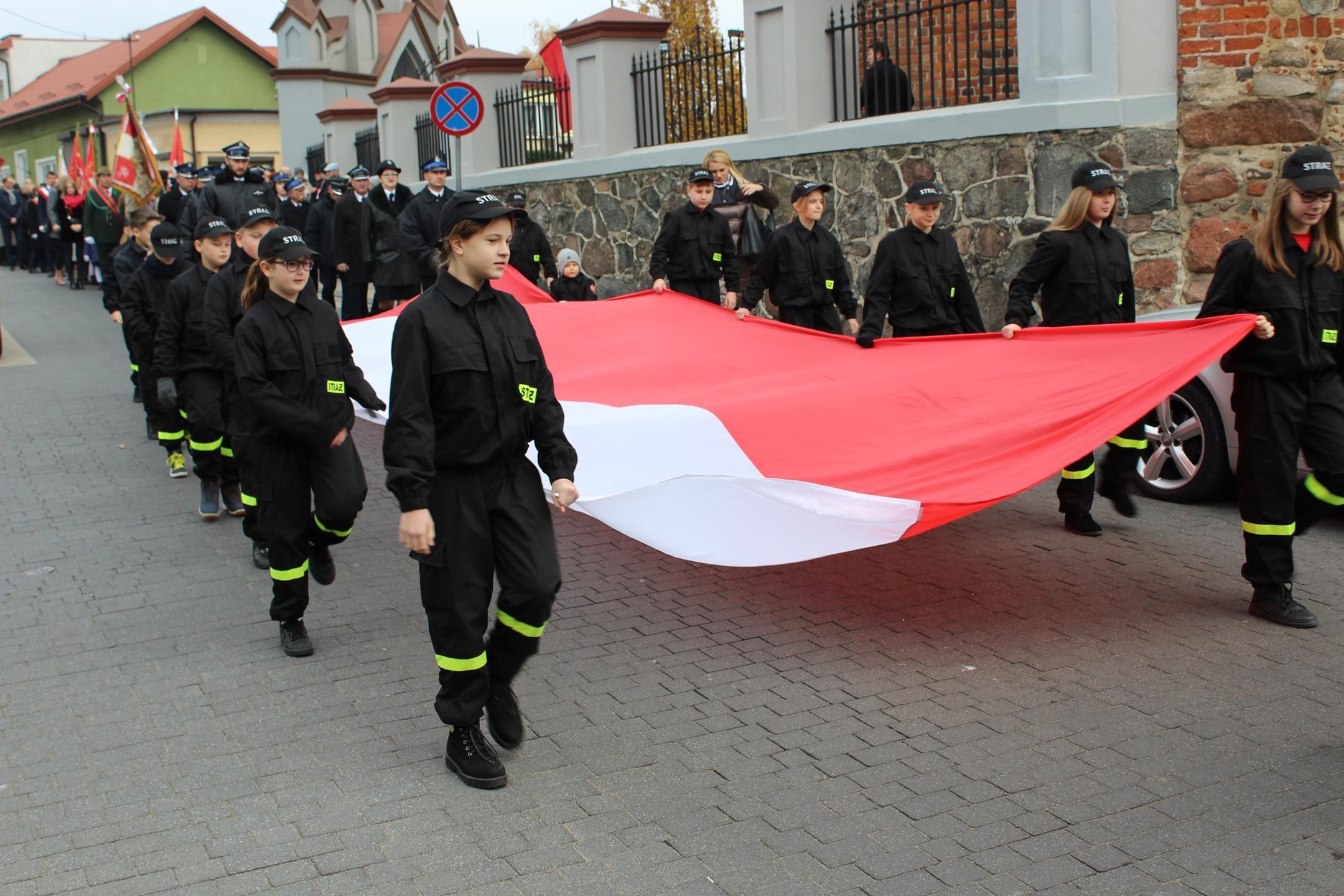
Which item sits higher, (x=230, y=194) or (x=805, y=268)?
(x=230, y=194)

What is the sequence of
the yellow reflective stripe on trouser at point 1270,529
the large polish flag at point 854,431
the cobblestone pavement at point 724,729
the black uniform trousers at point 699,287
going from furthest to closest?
the black uniform trousers at point 699,287 < the yellow reflective stripe on trouser at point 1270,529 < the large polish flag at point 854,431 < the cobblestone pavement at point 724,729

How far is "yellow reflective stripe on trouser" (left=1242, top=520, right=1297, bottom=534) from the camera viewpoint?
20.1 ft

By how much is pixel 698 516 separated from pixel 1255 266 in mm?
2769

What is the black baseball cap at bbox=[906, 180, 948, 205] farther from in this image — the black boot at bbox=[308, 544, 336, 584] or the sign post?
the sign post

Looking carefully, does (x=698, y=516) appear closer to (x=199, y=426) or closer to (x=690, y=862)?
(x=690, y=862)

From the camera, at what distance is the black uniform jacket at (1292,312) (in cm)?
605

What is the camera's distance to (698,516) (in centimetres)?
589

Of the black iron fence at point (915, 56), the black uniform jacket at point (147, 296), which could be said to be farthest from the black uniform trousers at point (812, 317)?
the black uniform jacket at point (147, 296)

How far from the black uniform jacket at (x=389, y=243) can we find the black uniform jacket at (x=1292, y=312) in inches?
404

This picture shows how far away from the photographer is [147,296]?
9.95 meters

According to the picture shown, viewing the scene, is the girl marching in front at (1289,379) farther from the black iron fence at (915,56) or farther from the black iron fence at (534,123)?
the black iron fence at (534,123)

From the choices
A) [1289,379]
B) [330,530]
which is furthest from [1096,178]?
[330,530]

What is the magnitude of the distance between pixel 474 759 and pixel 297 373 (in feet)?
8.19

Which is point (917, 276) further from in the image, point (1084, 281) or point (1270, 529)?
point (1270, 529)
